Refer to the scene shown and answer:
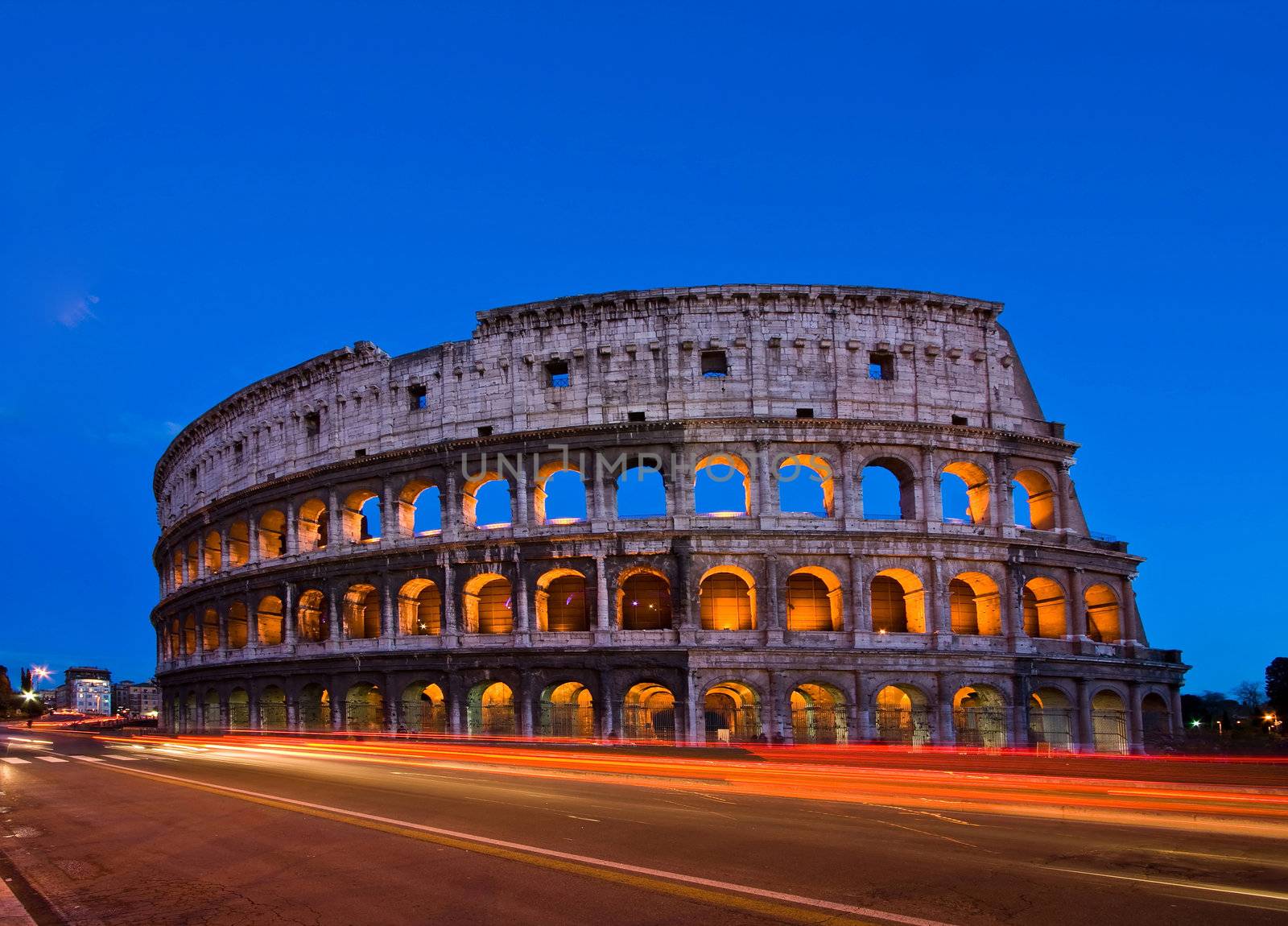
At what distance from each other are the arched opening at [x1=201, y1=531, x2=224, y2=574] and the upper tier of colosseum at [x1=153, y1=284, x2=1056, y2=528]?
49.2ft

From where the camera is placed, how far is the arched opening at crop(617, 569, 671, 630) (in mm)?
34594

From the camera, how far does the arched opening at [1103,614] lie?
35688mm

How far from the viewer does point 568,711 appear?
108 ft

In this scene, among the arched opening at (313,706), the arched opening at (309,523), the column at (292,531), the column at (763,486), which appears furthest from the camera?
the arched opening at (309,523)

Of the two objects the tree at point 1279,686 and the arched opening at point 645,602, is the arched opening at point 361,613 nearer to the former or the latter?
the arched opening at point 645,602

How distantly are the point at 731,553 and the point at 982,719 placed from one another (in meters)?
10.3

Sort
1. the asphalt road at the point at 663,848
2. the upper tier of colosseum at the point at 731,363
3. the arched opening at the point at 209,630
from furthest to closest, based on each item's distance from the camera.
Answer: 1. the arched opening at the point at 209,630
2. the upper tier of colosseum at the point at 731,363
3. the asphalt road at the point at 663,848

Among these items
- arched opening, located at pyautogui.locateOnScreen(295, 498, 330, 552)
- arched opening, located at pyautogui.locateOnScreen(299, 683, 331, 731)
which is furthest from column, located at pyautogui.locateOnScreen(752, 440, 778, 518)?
arched opening, located at pyautogui.locateOnScreen(299, 683, 331, 731)

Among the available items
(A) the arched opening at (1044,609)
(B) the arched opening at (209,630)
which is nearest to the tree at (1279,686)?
(A) the arched opening at (1044,609)

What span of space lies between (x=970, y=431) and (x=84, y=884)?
100ft

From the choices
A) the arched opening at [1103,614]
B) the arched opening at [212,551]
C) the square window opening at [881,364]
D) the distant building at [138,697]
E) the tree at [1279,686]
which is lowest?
the distant building at [138,697]

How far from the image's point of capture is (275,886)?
29.5 feet

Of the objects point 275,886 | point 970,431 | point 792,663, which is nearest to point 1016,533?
point 970,431

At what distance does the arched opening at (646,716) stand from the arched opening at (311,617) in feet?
44.3
